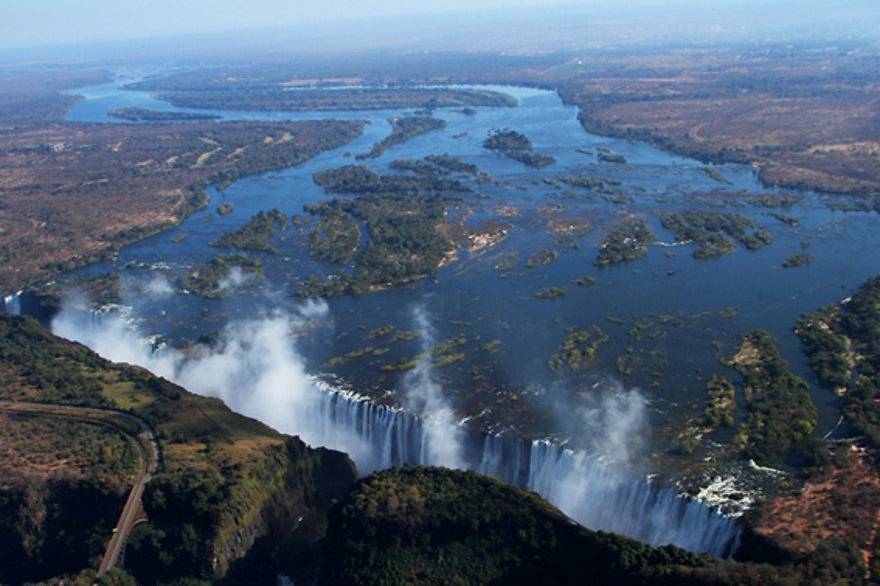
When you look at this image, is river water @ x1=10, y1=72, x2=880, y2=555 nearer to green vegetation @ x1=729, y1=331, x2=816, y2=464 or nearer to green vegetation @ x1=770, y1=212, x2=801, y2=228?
green vegetation @ x1=770, y1=212, x2=801, y2=228

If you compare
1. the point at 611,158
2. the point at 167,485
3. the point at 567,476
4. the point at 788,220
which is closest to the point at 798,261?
the point at 788,220

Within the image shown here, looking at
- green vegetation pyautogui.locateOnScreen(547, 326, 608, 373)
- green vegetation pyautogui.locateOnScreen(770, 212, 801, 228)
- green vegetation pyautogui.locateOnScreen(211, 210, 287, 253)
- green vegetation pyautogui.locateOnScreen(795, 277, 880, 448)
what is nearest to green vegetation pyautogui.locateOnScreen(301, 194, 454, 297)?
green vegetation pyautogui.locateOnScreen(211, 210, 287, 253)

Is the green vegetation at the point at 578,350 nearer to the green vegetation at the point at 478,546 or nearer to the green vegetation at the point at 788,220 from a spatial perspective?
the green vegetation at the point at 478,546

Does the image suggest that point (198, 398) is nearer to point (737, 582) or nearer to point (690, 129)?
point (737, 582)

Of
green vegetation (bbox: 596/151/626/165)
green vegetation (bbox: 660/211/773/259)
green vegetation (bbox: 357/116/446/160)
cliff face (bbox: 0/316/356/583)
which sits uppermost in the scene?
green vegetation (bbox: 357/116/446/160)

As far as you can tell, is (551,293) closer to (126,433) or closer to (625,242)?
(625,242)

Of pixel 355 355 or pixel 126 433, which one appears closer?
pixel 126 433
